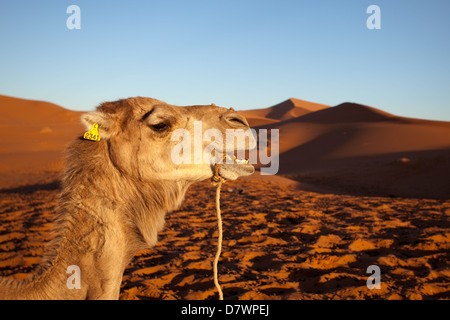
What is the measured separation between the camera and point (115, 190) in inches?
88.9

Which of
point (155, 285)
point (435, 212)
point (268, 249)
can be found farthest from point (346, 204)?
point (155, 285)

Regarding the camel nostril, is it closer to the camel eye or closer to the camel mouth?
the camel mouth

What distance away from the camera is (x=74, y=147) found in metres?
2.36

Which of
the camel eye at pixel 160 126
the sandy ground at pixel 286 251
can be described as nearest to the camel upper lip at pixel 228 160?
the camel eye at pixel 160 126

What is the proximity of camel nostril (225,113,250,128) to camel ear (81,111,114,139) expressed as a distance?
35.1 inches

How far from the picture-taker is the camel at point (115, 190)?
A: 205cm

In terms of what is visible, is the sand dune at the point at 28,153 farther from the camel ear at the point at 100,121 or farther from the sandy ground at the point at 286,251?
the sandy ground at the point at 286,251

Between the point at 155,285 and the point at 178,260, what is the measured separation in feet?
2.96

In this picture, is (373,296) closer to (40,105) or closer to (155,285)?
(155,285)

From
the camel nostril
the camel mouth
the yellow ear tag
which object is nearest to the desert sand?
the yellow ear tag

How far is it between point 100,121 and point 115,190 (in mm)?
503

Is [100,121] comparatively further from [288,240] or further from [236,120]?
[288,240]

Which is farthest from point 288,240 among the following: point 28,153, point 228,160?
point 28,153

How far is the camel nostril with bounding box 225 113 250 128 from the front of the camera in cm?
252
